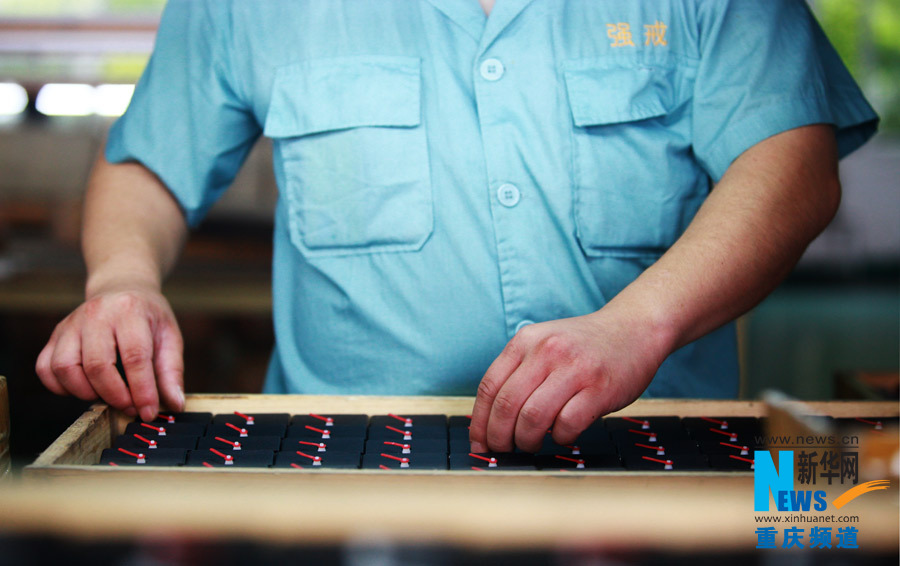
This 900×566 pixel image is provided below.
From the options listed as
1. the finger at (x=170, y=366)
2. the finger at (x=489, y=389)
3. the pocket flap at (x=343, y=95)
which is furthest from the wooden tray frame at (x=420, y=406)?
the pocket flap at (x=343, y=95)

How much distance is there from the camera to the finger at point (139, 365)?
2.67 ft

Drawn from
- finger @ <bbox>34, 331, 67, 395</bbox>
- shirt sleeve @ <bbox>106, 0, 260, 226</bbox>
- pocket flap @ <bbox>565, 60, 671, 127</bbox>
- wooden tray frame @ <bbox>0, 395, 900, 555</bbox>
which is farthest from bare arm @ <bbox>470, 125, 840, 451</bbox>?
shirt sleeve @ <bbox>106, 0, 260, 226</bbox>

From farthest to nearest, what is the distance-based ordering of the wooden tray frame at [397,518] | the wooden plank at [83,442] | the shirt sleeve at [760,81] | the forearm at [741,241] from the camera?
the shirt sleeve at [760,81], the forearm at [741,241], the wooden plank at [83,442], the wooden tray frame at [397,518]

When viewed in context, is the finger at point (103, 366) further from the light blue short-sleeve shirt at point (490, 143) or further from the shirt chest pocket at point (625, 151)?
the shirt chest pocket at point (625, 151)

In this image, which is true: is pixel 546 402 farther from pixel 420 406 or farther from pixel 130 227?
pixel 130 227

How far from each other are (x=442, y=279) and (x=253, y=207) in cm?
236

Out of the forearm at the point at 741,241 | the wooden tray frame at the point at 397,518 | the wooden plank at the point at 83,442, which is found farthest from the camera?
the forearm at the point at 741,241

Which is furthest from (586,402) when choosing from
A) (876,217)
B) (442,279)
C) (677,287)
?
(876,217)

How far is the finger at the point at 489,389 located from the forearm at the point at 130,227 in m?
0.52

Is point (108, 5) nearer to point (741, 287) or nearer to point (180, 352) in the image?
point (180, 352)

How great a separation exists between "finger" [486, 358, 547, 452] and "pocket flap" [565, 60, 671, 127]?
1.38 ft

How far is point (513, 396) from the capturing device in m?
0.69

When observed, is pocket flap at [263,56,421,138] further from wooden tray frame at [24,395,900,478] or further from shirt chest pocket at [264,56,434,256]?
wooden tray frame at [24,395,900,478]

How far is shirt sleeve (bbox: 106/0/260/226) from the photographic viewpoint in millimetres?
1066
